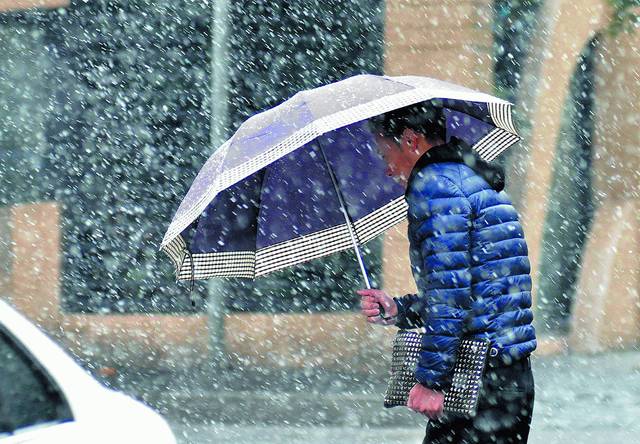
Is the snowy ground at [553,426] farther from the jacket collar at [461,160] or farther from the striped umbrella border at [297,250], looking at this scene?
the jacket collar at [461,160]

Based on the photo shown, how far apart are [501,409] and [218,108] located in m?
6.49

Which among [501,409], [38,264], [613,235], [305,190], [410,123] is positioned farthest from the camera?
[38,264]

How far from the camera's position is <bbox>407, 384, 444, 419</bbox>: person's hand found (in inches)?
149

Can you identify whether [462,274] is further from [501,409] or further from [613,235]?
[613,235]

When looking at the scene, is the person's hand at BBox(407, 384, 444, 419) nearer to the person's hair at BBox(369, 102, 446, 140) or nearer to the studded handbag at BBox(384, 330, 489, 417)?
the studded handbag at BBox(384, 330, 489, 417)

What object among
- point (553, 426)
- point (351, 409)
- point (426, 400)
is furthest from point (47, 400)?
point (351, 409)

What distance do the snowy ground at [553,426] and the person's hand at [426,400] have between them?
12.9ft

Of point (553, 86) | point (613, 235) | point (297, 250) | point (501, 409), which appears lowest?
point (501, 409)

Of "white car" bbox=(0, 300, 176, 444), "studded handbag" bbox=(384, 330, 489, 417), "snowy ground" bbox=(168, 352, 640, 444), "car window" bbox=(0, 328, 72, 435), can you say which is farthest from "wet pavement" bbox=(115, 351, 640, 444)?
"car window" bbox=(0, 328, 72, 435)

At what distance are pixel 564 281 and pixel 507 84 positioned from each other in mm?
2056

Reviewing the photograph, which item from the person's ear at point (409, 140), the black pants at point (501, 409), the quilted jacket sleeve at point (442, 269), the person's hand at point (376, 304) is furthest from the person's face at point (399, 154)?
the black pants at point (501, 409)

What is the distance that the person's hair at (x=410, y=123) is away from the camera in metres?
3.98

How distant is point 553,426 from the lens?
26.5 feet

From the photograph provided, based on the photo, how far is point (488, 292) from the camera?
3.80 m
